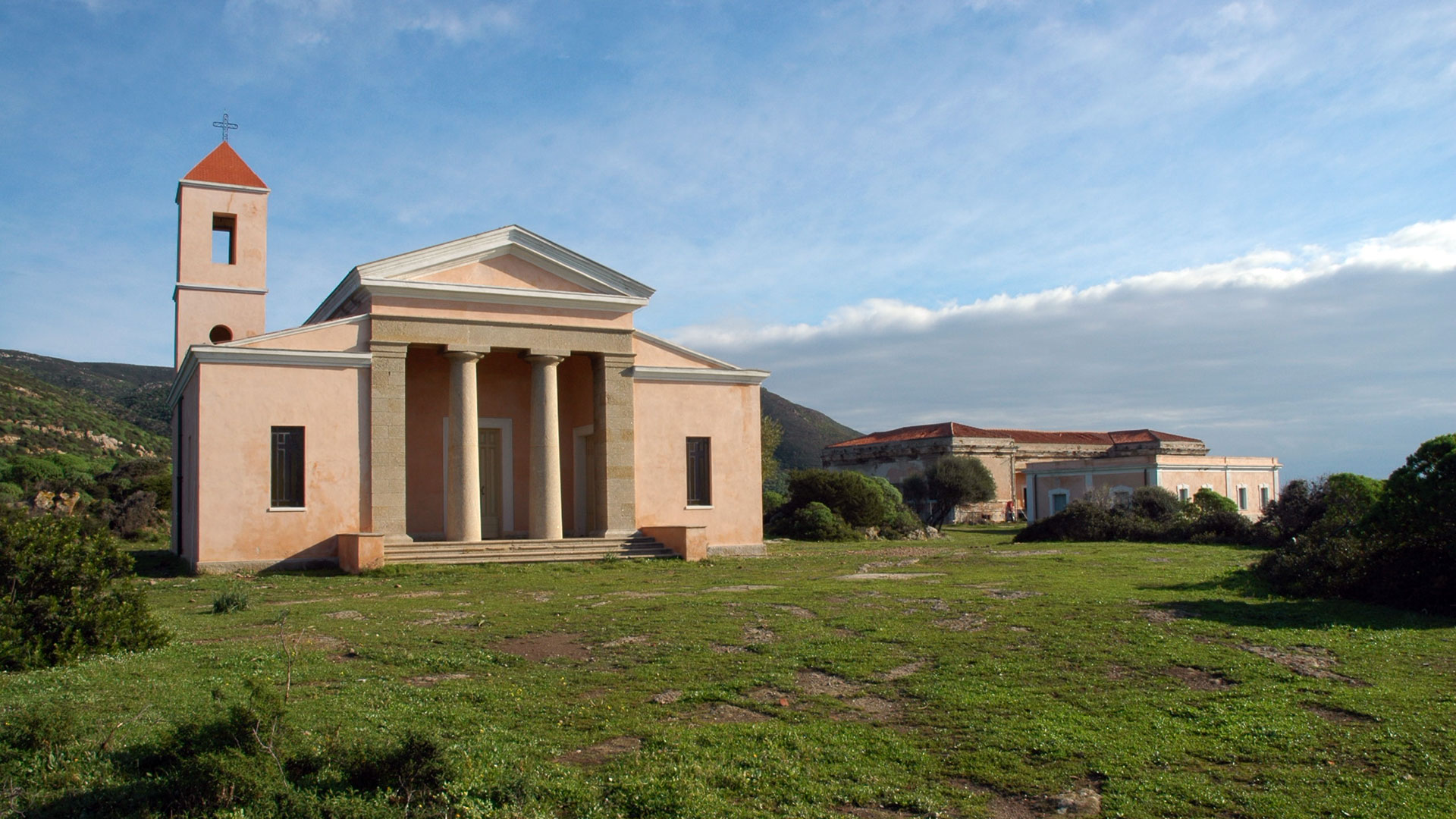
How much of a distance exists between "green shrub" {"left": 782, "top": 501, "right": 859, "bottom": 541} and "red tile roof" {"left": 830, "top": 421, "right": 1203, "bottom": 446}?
1012 inches

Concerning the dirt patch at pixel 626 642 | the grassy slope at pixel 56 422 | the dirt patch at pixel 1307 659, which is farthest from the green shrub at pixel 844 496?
the grassy slope at pixel 56 422

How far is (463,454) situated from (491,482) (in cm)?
342

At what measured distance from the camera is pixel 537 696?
733 cm

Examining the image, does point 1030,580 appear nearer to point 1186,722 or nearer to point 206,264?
point 1186,722

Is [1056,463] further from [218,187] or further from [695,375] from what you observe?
[218,187]

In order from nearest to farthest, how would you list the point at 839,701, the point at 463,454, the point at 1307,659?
the point at 839,701 < the point at 1307,659 < the point at 463,454

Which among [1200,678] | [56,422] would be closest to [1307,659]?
[1200,678]

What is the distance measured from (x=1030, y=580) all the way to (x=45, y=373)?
75.3m

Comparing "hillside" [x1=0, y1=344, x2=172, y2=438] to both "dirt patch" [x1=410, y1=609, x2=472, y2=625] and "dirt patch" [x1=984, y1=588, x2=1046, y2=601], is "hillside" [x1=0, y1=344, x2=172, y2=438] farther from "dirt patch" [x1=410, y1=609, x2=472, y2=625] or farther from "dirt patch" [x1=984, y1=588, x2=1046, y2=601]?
"dirt patch" [x1=984, y1=588, x2=1046, y2=601]

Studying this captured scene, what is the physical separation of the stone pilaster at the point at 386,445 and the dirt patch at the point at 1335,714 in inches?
643

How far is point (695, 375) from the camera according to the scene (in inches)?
899

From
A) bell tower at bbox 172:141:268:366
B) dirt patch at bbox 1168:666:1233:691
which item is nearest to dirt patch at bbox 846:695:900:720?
dirt patch at bbox 1168:666:1233:691

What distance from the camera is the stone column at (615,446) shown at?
70.5 ft

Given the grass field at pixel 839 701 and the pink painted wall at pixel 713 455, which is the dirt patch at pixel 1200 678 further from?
the pink painted wall at pixel 713 455
